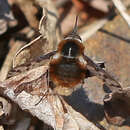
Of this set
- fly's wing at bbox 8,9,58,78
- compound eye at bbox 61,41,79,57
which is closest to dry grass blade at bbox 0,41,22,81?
fly's wing at bbox 8,9,58,78

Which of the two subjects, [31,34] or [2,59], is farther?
[31,34]

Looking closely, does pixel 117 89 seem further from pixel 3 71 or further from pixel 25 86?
pixel 3 71

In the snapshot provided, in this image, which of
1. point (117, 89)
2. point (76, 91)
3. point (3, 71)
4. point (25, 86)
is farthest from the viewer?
point (3, 71)

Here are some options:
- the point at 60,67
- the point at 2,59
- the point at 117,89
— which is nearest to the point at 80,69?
the point at 60,67

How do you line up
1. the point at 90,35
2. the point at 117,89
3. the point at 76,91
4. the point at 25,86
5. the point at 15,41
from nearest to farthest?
the point at 117,89 → the point at 25,86 → the point at 76,91 → the point at 90,35 → the point at 15,41

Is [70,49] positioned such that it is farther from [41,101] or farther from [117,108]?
[117,108]

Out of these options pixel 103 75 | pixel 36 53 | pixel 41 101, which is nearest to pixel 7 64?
pixel 36 53

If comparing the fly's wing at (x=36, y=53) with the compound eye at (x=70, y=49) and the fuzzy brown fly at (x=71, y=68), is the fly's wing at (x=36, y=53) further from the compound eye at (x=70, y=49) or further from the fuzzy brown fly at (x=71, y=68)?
the compound eye at (x=70, y=49)

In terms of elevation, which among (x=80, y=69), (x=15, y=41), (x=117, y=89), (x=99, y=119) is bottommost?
(x=99, y=119)
